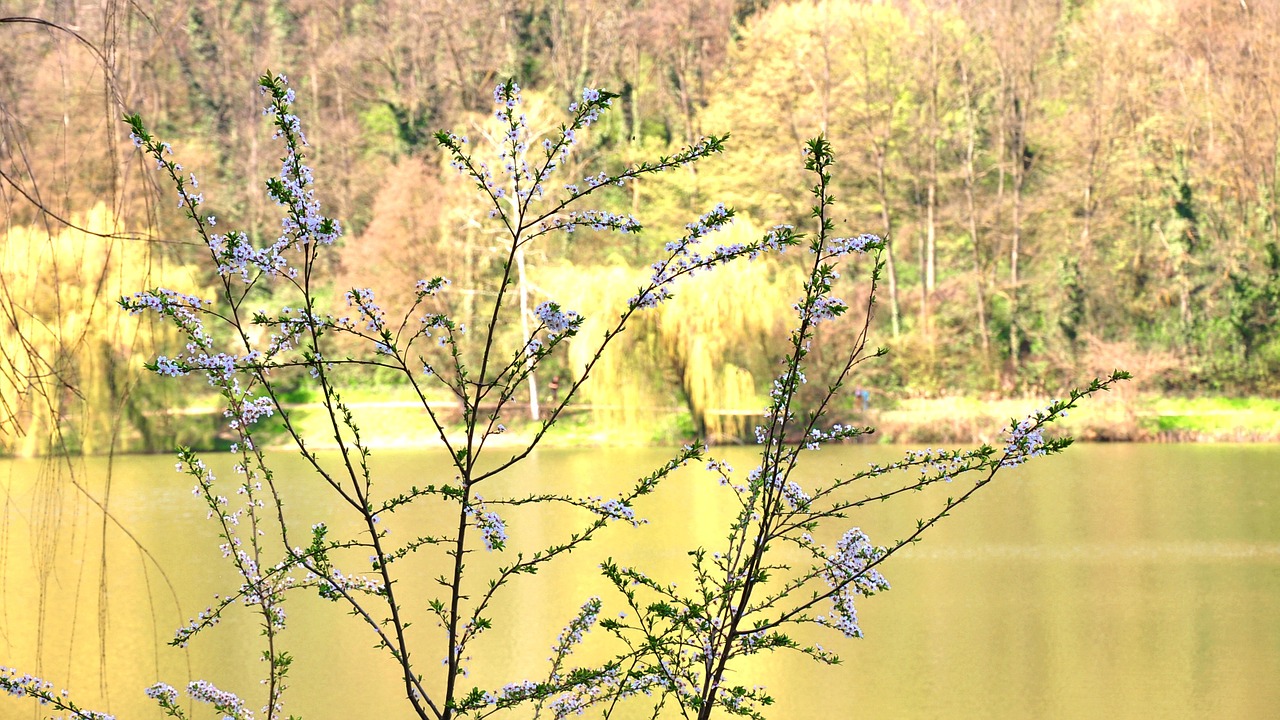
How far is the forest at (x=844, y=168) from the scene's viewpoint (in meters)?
20.1

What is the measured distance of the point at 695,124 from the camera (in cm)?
2817

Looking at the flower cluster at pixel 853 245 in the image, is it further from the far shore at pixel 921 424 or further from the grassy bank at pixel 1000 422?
the grassy bank at pixel 1000 422

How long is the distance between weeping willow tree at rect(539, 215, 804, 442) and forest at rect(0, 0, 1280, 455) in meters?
0.04

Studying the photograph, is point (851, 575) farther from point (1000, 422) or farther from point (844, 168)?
point (844, 168)

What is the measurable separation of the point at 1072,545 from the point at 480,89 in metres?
20.8

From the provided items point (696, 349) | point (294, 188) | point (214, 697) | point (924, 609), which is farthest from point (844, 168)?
point (294, 188)

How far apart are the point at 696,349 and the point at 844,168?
27.7 ft

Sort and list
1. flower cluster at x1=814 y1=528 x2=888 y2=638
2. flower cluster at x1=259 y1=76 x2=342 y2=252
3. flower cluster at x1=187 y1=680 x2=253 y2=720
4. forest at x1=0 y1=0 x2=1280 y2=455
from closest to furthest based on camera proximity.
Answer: flower cluster at x1=259 y1=76 x2=342 y2=252 < flower cluster at x1=814 y1=528 x2=888 y2=638 < flower cluster at x1=187 y1=680 x2=253 y2=720 < forest at x1=0 y1=0 x2=1280 y2=455

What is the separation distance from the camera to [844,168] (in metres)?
25.7

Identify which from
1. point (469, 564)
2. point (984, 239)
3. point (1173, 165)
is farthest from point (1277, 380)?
point (469, 564)

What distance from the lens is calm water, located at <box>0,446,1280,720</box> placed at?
7.05 m

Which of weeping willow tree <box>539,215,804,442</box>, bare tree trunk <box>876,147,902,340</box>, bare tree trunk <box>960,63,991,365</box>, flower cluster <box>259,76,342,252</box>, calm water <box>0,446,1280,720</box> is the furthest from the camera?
bare tree trunk <box>876,147,902,340</box>

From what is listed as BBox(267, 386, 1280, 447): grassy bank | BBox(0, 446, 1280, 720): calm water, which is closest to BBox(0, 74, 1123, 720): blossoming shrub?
BBox(0, 446, 1280, 720): calm water

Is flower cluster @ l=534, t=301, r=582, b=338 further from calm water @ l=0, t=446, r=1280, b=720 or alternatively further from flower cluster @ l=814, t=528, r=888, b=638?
calm water @ l=0, t=446, r=1280, b=720
